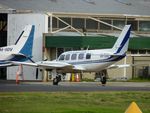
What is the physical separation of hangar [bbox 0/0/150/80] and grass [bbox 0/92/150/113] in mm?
28950

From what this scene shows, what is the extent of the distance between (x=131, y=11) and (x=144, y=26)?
5.62 metres

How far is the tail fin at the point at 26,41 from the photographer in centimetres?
5869

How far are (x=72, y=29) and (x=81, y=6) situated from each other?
25.0 feet

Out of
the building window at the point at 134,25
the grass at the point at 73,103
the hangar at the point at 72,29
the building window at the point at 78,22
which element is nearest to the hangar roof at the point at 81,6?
the hangar at the point at 72,29

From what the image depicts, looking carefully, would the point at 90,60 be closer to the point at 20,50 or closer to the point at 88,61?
the point at 88,61

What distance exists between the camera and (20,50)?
193 feet

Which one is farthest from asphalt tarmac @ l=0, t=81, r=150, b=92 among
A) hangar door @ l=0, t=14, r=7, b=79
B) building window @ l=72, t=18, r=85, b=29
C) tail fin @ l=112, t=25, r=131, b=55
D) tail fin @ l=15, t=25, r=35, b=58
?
hangar door @ l=0, t=14, r=7, b=79

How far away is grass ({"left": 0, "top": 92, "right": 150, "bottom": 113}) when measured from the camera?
77.7 feet

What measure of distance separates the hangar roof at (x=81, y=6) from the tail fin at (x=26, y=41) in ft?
24.6

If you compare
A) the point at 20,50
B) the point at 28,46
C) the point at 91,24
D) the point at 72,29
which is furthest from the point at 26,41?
the point at 91,24

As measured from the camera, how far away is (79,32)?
214ft

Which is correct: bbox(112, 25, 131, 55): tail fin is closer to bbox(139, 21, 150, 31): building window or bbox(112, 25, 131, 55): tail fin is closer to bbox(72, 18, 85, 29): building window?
bbox(72, 18, 85, 29): building window

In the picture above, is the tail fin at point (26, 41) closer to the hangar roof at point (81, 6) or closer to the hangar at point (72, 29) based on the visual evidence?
the hangar at point (72, 29)

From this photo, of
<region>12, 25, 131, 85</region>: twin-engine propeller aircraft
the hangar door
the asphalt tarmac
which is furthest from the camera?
the hangar door
